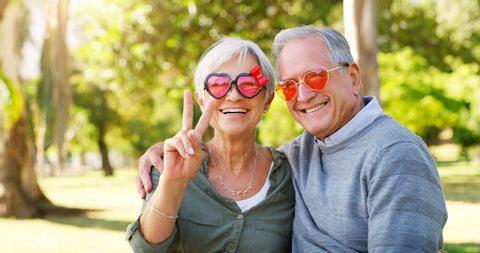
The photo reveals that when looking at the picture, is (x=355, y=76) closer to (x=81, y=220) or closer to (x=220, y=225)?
(x=220, y=225)

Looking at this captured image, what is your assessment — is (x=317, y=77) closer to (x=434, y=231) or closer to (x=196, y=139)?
(x=196, y=139)

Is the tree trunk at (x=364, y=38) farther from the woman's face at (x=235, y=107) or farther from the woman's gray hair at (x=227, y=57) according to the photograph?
the woman's face at (x=235, y=107)

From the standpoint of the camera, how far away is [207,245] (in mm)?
2682

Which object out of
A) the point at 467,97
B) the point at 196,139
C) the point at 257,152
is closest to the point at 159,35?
the point at 257,152

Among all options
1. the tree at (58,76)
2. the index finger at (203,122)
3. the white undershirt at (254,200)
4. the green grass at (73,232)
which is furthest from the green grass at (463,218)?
the tree at (58,76)

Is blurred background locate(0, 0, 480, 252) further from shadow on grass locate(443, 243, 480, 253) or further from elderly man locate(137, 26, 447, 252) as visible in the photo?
elderly man locate(137, 26, 447, 252)

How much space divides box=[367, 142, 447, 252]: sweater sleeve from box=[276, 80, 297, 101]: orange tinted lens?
0.64 metres

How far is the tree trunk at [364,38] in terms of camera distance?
196 inches

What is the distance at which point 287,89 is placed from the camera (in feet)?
8.54

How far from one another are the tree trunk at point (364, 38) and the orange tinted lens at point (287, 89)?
2.55m

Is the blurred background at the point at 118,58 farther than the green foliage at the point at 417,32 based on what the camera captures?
No

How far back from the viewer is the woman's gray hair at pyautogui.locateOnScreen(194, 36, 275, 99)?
2740 mm

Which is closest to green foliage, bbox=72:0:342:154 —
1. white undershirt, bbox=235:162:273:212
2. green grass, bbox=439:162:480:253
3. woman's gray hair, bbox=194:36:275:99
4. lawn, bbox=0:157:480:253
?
lawn, bbox=0:157:480:253

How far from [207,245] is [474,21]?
22695 mm
